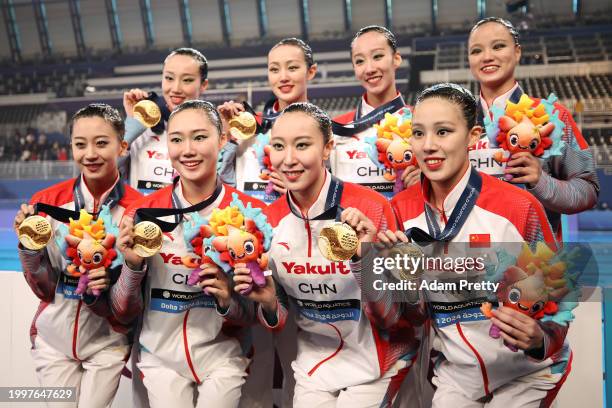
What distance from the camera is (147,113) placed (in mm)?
3588

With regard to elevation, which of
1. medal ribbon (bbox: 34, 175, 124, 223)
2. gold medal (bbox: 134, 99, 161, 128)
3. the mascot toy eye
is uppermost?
gold medal (bbox: 134, 99, 161, 128)

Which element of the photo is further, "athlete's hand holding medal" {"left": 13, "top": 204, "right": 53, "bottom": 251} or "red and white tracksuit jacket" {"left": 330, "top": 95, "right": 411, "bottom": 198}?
"red and white tracksuit jacket" {"left": 330, "top": 95, "right": 411, "bottom": 198}

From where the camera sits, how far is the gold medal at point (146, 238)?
8.05ft

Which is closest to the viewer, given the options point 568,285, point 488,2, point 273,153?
point 568,285

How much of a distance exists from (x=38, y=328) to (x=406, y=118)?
2.13 meters

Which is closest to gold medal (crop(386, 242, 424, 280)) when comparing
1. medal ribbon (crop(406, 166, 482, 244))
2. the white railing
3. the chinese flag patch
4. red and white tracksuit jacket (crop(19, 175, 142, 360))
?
medal ribbon (crop(406, 166, 482, 244))

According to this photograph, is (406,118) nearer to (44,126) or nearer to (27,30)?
(44,126)

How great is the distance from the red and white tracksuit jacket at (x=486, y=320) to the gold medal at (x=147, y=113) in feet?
6.17

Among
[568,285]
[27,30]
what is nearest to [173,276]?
[568,285]

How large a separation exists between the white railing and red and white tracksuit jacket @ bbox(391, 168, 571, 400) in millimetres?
9716

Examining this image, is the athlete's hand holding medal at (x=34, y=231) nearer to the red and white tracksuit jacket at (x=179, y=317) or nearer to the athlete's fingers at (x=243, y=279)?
the red and white tracksuit jacket at (x=179, y=317)

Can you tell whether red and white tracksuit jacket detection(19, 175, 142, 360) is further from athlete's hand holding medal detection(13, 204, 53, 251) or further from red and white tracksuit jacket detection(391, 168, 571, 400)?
red and white tracksuit jacket detection(391, 168, 571, 400)

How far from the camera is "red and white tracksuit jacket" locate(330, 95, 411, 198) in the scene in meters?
3.54

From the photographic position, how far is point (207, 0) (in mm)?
17062
